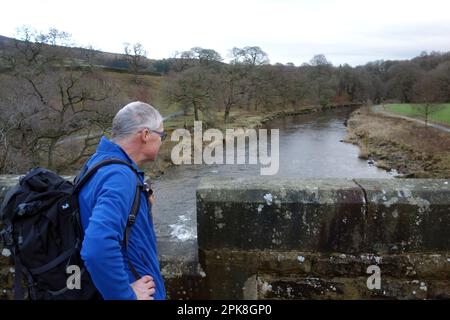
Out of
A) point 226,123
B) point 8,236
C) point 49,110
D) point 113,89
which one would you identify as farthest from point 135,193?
point 226,123

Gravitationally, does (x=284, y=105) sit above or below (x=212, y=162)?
above

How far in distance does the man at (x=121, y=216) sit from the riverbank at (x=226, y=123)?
20.9 metres

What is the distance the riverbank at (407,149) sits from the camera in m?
24.6

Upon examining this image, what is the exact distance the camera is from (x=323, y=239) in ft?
9.00

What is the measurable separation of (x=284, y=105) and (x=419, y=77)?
117 ft

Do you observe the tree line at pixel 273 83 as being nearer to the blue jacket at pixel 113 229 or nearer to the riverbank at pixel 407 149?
the riverbank at pixel 407 149

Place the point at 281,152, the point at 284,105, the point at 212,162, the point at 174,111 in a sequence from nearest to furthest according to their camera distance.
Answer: the point at 212,162
the point at 281,152
the point at 174,111
the point at 284,105

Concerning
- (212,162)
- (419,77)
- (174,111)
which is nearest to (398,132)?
(212,162)

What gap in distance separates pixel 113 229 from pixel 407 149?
33.5m

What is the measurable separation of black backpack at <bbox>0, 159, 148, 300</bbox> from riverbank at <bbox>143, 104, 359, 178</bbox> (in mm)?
21001

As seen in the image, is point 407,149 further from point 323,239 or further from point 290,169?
point 323,239

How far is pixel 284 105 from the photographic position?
71188mm

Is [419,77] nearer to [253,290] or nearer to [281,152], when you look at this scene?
[281,152]

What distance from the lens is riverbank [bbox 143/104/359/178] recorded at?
24.4 m
